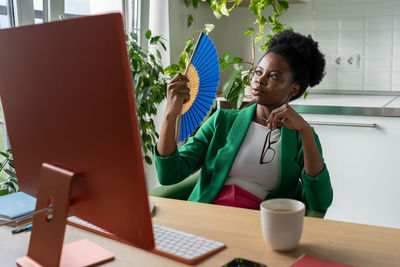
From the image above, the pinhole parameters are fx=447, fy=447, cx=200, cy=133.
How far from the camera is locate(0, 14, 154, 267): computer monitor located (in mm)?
643

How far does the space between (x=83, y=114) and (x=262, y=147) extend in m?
1.05

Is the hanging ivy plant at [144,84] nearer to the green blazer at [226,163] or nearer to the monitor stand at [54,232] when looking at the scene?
the green blazer at [226,163]

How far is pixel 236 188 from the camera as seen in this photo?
5.32ft

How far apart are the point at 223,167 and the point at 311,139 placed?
0.34 meters

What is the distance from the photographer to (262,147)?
168cm

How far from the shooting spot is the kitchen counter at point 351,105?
263 cm

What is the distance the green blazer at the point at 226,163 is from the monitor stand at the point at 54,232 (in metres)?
0.72

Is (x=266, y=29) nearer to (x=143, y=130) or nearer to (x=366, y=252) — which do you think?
(x=143, y=130)

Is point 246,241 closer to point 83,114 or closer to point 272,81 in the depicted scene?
point 83,114

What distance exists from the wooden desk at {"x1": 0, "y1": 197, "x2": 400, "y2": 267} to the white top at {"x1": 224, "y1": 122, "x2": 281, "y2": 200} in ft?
1.40

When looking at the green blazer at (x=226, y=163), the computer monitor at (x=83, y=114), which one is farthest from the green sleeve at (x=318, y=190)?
the computer monitor at (x=83, y=114)

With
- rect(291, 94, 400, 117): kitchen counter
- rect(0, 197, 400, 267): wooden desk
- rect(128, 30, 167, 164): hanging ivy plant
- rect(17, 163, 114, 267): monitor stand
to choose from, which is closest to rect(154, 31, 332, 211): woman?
rect(0, 197, 400, 267): wooden desk

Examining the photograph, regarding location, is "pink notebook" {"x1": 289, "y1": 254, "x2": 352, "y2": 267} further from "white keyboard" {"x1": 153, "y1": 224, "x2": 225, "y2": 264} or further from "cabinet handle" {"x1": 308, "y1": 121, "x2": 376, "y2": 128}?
"cabinet handle" {"x1": 308, "y1": 121, "x2": 376, "y2": 128}

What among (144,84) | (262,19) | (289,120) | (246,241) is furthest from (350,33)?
(246,241)
